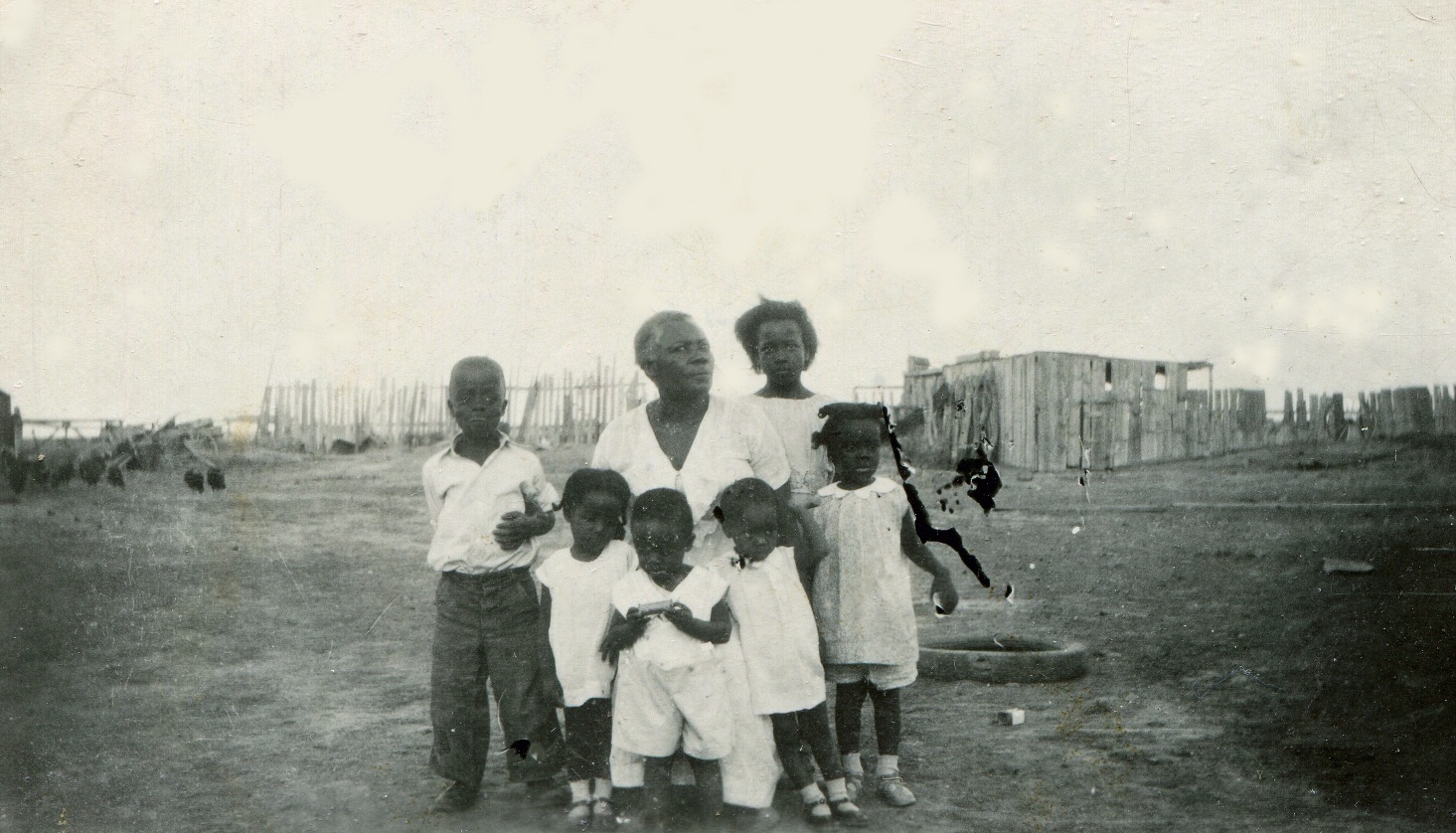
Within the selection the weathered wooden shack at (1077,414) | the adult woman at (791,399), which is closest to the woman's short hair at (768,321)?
the adult woman at (791,399)

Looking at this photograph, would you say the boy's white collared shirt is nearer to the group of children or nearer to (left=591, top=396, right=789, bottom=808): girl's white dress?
the group of children

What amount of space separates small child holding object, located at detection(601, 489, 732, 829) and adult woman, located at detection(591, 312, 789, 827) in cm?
7

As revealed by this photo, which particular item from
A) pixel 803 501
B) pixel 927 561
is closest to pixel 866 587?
pixel 927 561

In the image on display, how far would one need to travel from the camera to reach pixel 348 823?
3365 mm

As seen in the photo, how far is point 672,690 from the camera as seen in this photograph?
125 inches

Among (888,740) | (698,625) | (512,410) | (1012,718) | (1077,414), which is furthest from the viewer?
(512,410)

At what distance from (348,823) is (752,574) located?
156 cm

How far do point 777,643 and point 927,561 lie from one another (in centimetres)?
66

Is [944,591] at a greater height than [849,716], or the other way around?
[944,591]

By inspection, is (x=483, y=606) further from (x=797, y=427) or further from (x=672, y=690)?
(x=797, y=427)

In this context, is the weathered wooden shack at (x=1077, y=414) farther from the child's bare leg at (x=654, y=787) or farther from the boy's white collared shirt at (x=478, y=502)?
the child's bare leg at (x=654, y=787)

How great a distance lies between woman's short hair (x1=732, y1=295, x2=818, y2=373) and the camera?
3857 mm

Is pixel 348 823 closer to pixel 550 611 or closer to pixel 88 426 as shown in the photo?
pixel 550 611

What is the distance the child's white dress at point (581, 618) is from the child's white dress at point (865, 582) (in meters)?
0.72
